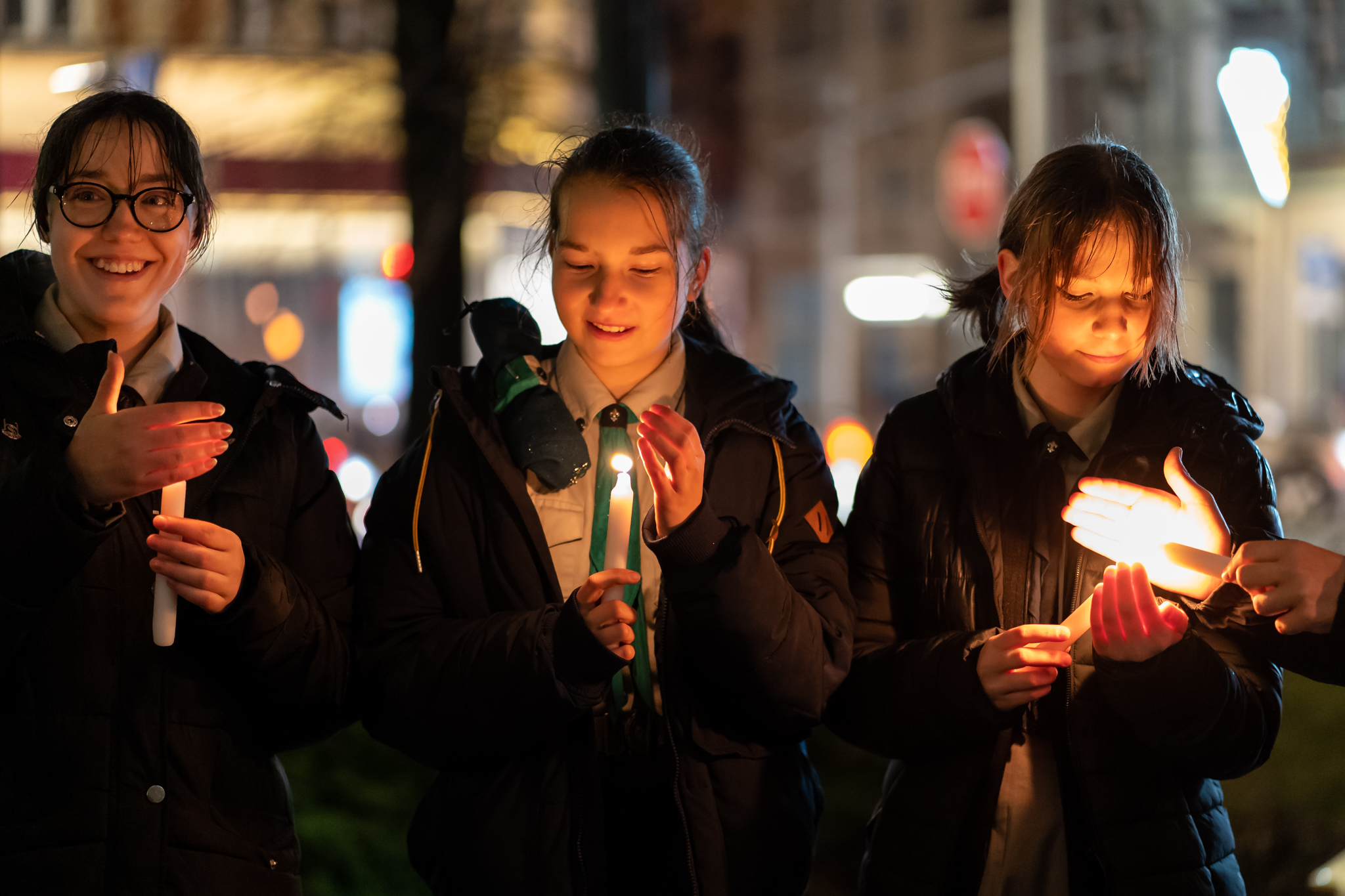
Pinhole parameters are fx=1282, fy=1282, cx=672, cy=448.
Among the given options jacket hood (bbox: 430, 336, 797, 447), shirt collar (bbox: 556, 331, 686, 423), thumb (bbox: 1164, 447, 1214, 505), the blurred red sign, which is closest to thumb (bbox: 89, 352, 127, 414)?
jacket hood (bbox: 430, 336, 797, 447)

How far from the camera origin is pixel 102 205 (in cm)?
258

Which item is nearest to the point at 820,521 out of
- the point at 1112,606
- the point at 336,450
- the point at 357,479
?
the point at 1112,606

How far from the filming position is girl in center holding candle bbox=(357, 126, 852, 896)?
2451 mm

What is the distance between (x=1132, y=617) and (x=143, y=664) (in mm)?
1858

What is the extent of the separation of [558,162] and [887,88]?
1525 inches

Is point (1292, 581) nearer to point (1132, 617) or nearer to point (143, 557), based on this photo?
point (1132, 617)

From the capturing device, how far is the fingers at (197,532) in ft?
7.52

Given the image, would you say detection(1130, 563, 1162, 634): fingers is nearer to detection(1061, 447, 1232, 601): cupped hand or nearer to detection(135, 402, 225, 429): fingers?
detection(1061, 447, 1232, 601): cupped hand

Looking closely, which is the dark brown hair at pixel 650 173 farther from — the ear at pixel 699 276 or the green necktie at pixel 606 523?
the green necktie at pixel 606 523

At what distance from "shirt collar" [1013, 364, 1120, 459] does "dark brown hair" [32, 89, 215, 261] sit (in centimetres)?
182

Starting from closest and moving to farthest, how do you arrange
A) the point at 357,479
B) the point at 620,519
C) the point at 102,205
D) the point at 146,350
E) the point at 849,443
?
the point at 620,519 < the point at 102,205 < the point at 146,350 < the point at 357,479 < the point at 849,443

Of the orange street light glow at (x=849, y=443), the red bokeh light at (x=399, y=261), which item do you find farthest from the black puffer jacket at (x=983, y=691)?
the orange street light glow at (x=849, y=443)

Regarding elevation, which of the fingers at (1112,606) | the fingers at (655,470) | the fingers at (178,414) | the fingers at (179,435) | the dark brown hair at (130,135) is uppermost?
the dark brown hair at (130,135)

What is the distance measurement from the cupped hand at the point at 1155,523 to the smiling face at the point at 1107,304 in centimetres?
30
